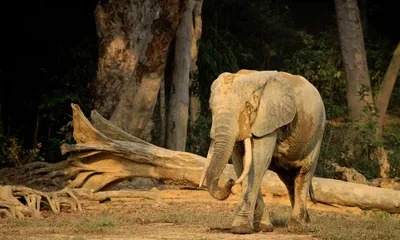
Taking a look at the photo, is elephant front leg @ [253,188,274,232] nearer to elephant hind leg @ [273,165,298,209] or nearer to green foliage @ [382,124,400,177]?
elephant hind leg @ [273,165,298,209]

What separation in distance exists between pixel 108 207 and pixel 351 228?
12.5 feet

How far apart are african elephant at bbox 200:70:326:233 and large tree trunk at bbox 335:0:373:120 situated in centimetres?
1010

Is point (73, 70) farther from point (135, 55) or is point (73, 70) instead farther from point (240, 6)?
point (240, 6)

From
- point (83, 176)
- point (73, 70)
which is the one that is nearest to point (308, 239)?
point (83, 176)

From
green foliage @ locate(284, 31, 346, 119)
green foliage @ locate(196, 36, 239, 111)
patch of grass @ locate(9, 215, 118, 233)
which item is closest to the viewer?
patch of grass @ locate(9, 215, 118, 233)

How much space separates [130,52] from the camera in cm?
1633

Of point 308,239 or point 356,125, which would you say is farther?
point 356,125

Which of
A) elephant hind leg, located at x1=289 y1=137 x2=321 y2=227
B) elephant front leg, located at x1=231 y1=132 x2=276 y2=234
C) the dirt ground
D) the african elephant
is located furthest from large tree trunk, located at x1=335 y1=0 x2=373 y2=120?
elephant front leg, located at x1=231 y1=132 x2=276 y2=234

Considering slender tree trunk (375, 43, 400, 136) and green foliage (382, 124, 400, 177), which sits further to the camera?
slender tree trunk (375, 43, 400, 136)

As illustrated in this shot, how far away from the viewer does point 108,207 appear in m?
13.0

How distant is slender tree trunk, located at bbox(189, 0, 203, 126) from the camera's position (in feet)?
65.8

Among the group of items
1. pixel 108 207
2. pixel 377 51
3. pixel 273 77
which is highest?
pixel 377 51

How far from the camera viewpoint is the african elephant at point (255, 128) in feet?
29.3

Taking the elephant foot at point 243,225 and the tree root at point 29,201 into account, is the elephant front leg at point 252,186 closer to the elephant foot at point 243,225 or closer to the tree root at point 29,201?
the elephant foot at point 243,225
